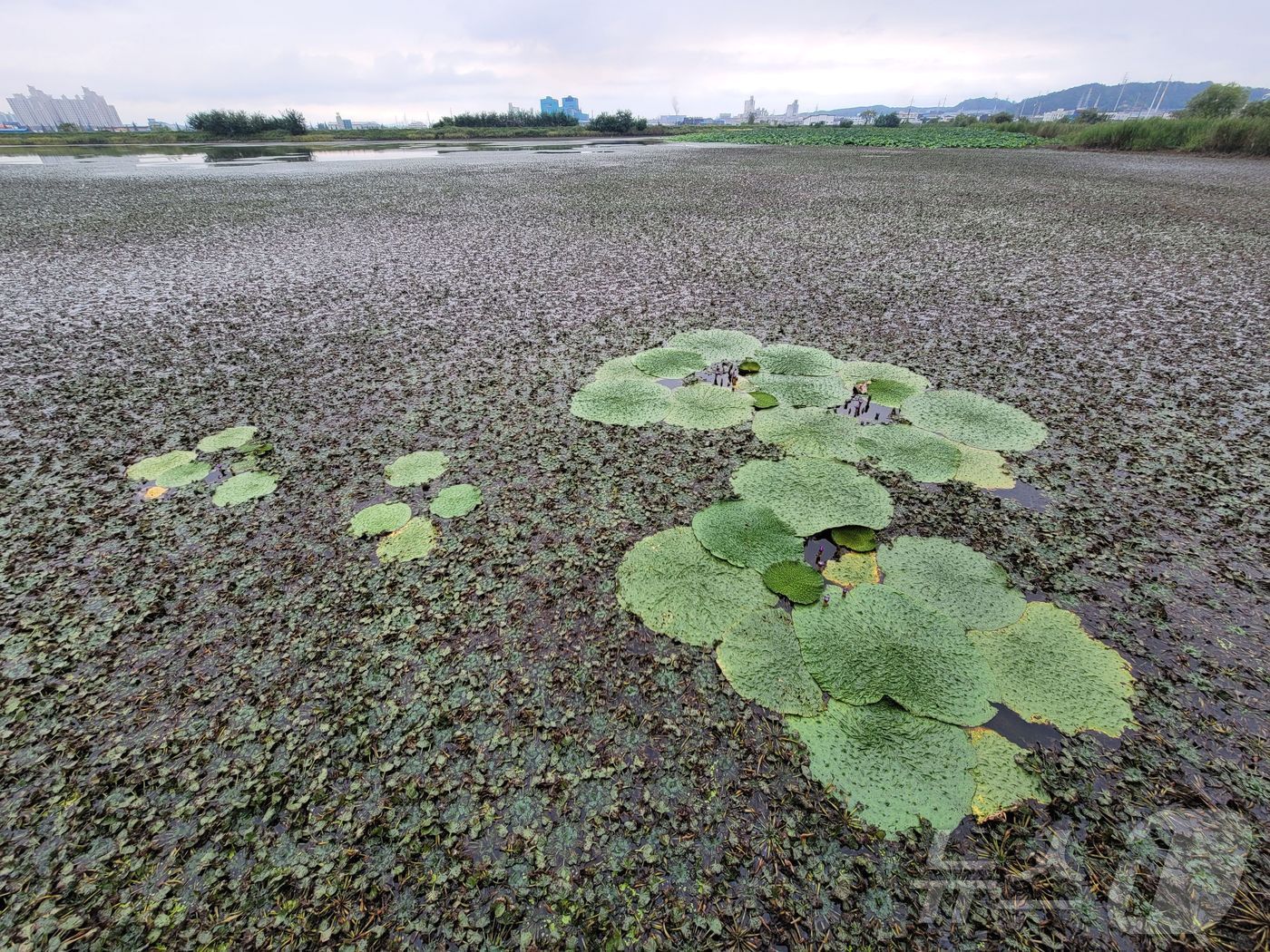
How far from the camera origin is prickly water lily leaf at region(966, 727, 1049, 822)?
3.34 feet

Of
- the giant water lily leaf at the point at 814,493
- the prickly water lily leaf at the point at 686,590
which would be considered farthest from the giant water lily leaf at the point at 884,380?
the prickly water lily leaf at the point at 686,590

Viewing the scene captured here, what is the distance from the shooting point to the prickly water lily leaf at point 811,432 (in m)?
2.12

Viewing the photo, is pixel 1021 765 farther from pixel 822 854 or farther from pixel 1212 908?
pixel 822 854

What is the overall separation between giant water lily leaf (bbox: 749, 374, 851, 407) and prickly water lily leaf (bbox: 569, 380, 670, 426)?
0.52 meters

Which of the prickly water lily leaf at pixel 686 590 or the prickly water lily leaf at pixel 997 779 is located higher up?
the prickly water lily leaf at pixel 686 590

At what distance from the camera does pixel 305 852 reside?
97cm

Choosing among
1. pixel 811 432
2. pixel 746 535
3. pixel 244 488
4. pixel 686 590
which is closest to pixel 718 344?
pixel 811 432

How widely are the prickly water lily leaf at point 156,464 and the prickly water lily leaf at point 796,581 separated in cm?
232

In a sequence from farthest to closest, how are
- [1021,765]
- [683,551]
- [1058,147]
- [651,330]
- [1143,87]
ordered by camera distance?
1. [1143,87]
2. [1058,147]
3. [651,330]
4. [683,551]
5. [1021,765]

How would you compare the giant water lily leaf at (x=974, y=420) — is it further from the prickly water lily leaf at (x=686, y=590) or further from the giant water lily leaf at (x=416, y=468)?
the giant water lily leaf at (x=416, y=468)

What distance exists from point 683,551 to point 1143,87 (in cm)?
24375

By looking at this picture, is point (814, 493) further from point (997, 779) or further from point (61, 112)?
point (61, 112)

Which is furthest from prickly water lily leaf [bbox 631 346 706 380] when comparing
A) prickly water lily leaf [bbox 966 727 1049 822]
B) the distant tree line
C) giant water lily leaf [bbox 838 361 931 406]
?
the distant tree line

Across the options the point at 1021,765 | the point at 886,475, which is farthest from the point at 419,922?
the point at 886,475
